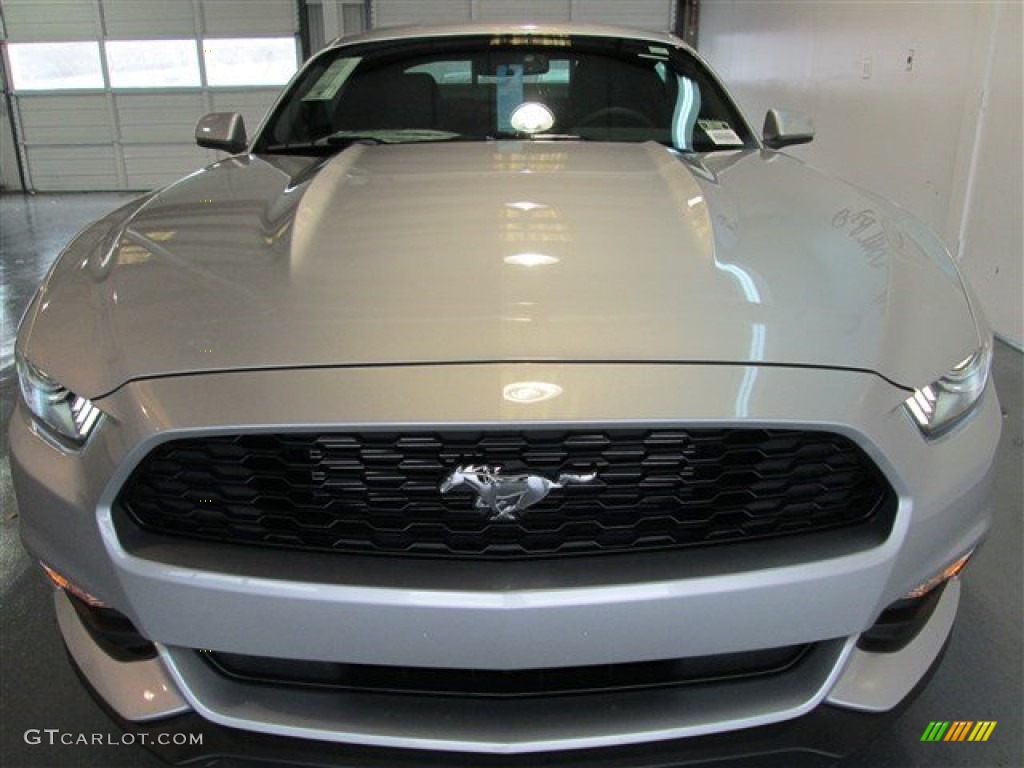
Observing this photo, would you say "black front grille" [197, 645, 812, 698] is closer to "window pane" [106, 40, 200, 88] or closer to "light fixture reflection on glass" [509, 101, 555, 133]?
"light fixture reflection on glass" [509, 101, 555, 133]

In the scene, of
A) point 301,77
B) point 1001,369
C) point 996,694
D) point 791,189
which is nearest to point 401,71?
point 301,77

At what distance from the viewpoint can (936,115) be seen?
429 cm

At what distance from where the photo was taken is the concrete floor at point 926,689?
4.68 feet

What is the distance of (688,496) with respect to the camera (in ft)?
3.39

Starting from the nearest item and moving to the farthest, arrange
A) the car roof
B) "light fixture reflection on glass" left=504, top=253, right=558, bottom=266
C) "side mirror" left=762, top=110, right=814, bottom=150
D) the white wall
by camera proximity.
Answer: "light fixture reflection on glass" left=504, top=253, right=558, bottom=266 < "side mirror" left=762, top=110, right=814, bottom=150 < the car roof < the white wall

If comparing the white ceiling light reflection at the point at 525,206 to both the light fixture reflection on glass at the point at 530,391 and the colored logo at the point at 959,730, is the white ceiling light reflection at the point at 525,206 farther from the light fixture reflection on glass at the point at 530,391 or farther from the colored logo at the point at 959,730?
the colored logo at the point at 959,730

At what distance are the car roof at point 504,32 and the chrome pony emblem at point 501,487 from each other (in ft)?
6.09

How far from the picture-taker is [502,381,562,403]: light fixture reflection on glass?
94cm

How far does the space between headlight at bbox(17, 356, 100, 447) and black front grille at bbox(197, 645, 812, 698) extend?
337 mm

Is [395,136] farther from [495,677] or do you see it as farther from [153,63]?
[153,63]

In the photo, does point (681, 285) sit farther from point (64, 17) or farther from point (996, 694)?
point (64, 17)

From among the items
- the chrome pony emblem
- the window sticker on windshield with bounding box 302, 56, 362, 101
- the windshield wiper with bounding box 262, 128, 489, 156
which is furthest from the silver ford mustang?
the window sticker on windshield with bounding box 302, 56, 362, 101
